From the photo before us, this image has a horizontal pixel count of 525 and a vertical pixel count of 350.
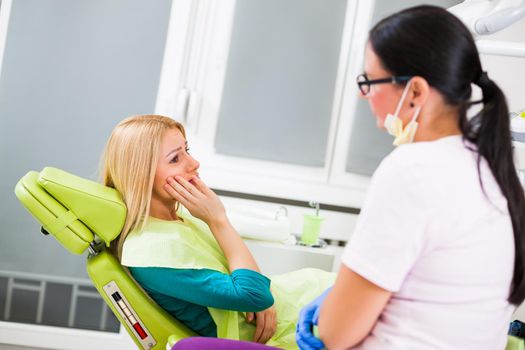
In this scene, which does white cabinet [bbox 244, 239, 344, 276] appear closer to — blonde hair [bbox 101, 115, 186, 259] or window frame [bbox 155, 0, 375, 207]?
window frame [bbox 155, 0, 375, 207]

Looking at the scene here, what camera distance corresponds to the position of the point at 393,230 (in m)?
0.83

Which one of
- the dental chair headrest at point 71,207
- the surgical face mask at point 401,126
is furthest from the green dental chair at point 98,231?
the surgical face mask at point 401,126

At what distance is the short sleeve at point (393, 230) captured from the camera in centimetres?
83

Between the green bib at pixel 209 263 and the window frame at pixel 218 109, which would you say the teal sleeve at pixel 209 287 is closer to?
the green bib at pixel 209 263

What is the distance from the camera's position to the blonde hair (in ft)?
4.66

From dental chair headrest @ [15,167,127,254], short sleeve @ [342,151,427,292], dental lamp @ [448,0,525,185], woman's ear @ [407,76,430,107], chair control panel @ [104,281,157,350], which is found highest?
dental lamp @ [448,0,525,185]

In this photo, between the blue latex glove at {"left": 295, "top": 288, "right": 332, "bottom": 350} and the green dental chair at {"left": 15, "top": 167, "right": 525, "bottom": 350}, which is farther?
the green dental chair at {"left": 15, "top": 167, "right": 525, "bottom": 350}

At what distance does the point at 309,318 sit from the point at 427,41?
55 cm

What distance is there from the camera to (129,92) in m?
2.49

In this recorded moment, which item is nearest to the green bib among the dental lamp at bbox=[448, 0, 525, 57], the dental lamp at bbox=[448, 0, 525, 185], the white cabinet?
the white cabinet

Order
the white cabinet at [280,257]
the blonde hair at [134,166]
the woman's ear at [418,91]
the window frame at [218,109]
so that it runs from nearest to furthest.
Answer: the woman's ear at [418,91] → the blonde hair at [134,166] → the white cabinet at [280,257] → the window frame at [218,109]

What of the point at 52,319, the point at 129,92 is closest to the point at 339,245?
the point at 129,92

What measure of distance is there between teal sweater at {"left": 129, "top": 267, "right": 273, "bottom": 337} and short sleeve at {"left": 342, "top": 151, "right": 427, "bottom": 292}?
0.52 m

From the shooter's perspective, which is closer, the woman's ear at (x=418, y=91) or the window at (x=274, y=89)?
the woman's ear at (x=418, y=91)
